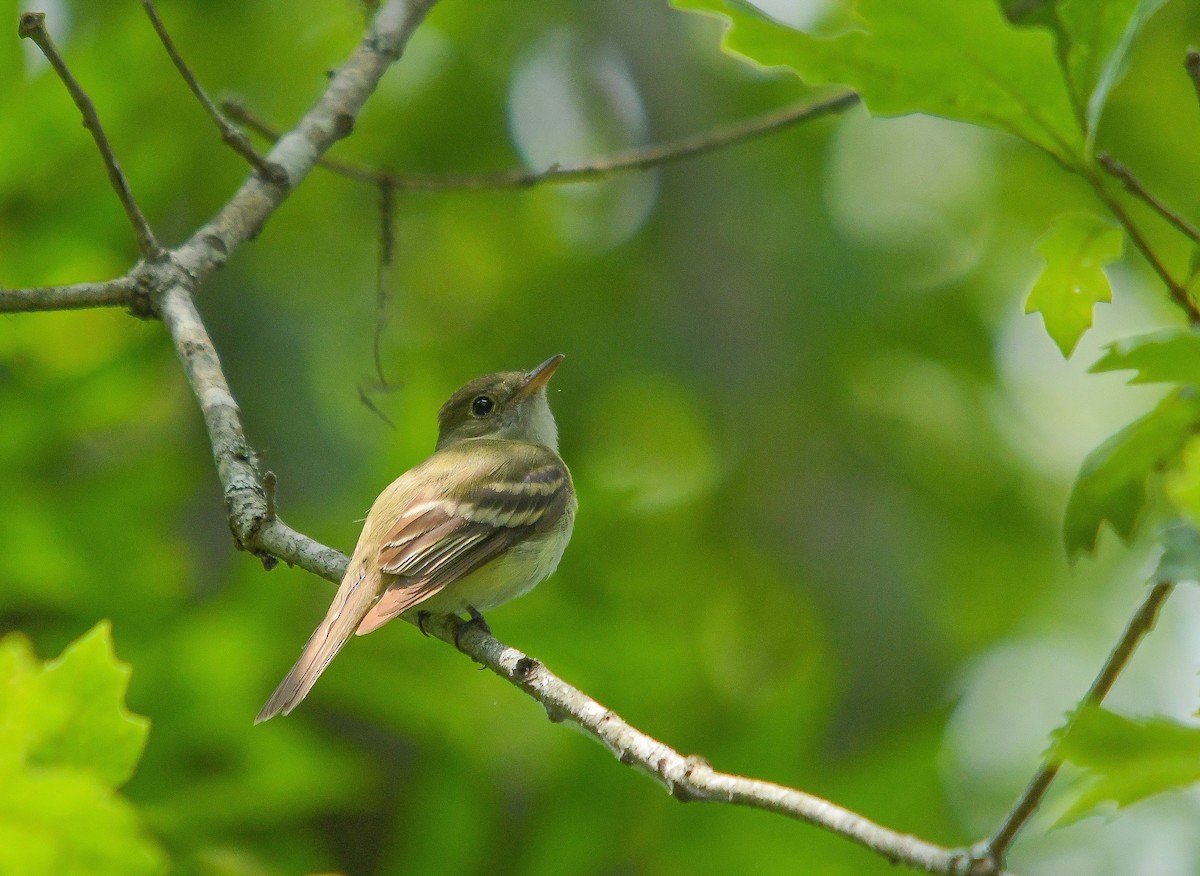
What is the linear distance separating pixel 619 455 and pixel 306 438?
236 cm

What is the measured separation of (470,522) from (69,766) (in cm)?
261

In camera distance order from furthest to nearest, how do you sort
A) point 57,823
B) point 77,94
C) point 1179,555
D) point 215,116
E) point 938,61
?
1. point 215,116
2. point 77,94
3. point 938,61
4. point 57,823
5. point 1179,555

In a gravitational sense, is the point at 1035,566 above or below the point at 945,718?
above

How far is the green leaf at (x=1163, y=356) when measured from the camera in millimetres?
1880

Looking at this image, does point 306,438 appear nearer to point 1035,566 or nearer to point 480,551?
point 480,551

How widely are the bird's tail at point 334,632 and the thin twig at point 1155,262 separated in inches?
98.6

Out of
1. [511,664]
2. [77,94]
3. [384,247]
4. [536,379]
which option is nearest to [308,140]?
[384,247]

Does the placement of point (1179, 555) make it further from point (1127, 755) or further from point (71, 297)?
point (71, 297)

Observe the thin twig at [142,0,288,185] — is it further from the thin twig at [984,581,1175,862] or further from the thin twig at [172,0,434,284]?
the thin twig at [984,581,1175,862]

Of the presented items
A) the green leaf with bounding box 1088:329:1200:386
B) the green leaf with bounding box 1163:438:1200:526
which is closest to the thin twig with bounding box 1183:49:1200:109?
the green leaf with bounding box 1088:329:1200:386

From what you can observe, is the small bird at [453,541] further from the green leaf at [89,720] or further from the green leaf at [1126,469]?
the green leaf at [1126,469]

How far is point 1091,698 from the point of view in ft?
5.23

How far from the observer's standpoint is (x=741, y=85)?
9.42m

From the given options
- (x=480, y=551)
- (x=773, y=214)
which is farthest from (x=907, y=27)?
(x=773, y=214)
